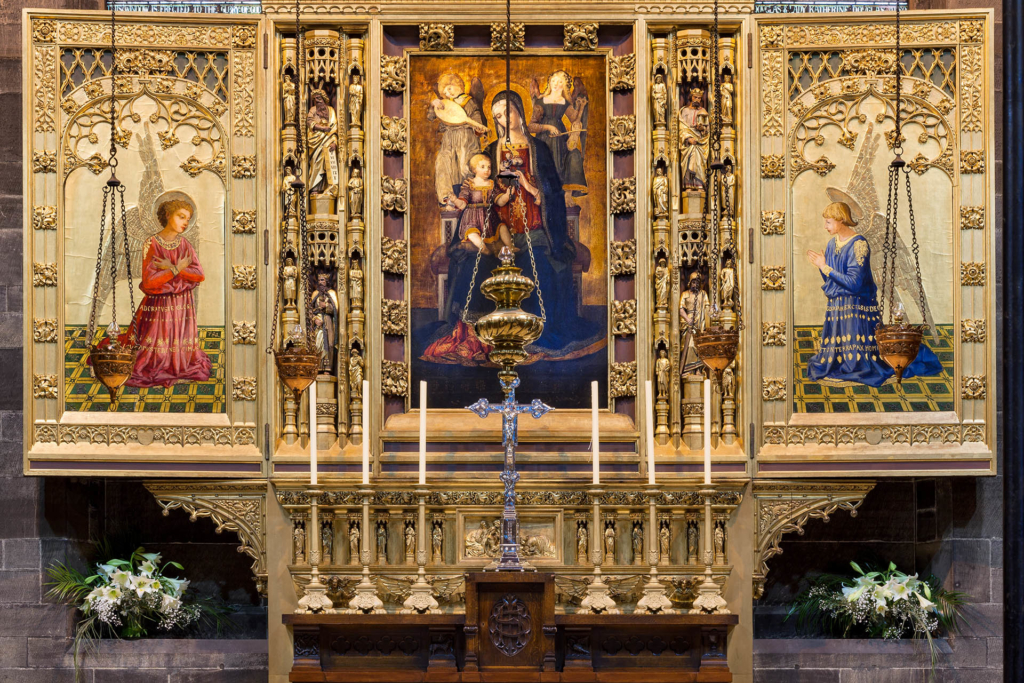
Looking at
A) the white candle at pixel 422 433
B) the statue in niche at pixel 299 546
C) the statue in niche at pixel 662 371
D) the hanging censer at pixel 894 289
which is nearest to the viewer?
the hanging censer at pixel 894 289

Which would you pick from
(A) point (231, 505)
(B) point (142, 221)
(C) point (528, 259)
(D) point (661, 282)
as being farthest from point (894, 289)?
(B) point (142, 221)

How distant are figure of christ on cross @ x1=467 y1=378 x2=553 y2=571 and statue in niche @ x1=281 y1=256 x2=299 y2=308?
6.35 ft

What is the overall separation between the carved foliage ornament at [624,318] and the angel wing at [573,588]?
199 centimetres

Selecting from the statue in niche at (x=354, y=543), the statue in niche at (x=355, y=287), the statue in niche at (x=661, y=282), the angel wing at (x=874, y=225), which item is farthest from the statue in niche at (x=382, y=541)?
the angel wing at (x=874, y=225)

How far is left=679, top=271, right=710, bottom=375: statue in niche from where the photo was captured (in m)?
9.62

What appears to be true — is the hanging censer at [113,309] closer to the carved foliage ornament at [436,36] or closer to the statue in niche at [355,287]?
the statue in niche at [355,287]

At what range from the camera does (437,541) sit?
31.3 ft

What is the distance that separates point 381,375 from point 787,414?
326 cm

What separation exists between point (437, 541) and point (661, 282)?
273 cm

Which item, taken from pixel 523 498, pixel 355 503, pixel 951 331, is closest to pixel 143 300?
pixel 355 503

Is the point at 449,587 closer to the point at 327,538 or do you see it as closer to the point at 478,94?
the point at 327,538

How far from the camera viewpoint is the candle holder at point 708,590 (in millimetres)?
8820

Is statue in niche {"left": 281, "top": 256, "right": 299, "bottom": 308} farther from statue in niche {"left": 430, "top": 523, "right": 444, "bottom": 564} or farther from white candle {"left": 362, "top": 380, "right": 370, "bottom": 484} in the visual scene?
statue in niche {"left": 430, "top": 523, "right": 444, "bottom": 564}

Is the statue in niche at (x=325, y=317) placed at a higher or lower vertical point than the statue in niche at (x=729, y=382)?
higher
